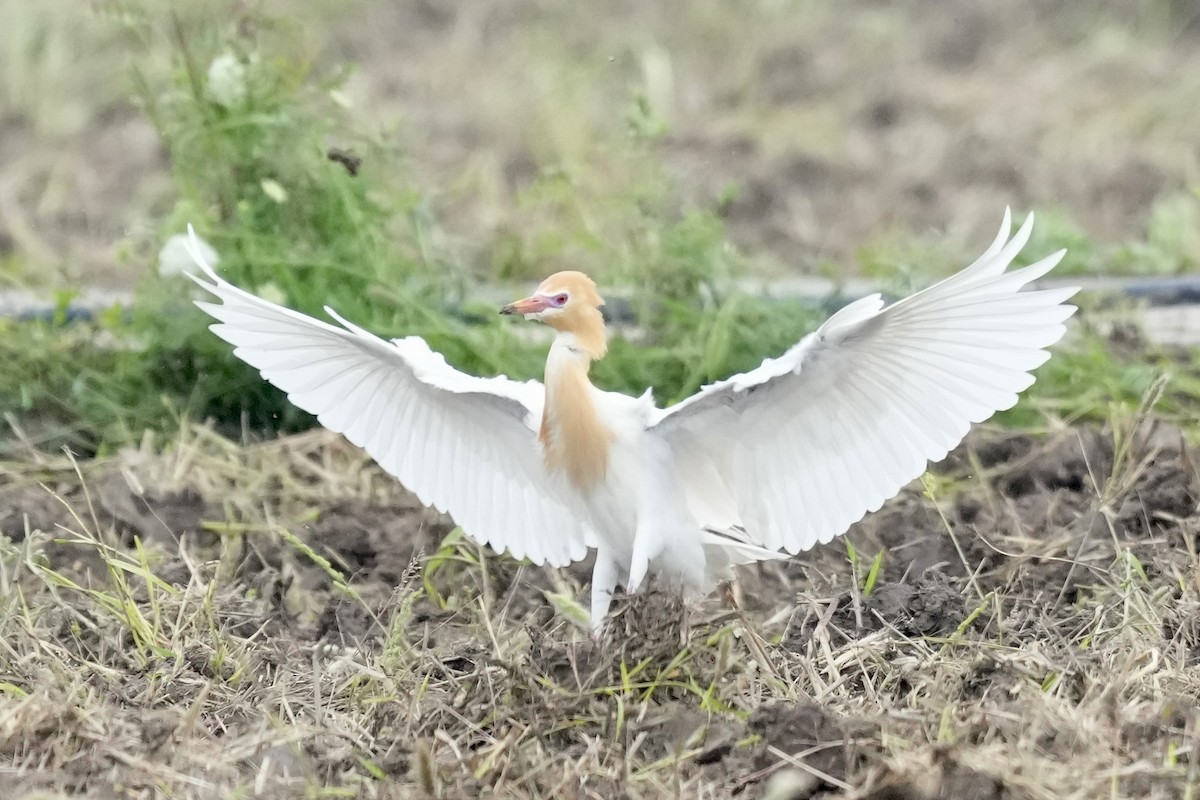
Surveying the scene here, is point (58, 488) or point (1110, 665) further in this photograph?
point (58, 488)

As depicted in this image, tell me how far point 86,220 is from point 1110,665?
5867mm

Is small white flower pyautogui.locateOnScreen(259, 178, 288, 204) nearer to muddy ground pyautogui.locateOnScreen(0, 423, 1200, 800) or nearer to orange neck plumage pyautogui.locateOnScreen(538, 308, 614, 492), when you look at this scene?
muddy ground pyautogui.locateOnScreen(0, 423, 1200, 800)

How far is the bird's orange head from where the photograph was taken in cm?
328

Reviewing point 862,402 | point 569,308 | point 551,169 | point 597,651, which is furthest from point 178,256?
point 862,402

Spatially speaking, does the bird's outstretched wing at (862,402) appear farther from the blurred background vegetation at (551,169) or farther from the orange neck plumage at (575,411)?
the blurred background vegetation at (551,169)

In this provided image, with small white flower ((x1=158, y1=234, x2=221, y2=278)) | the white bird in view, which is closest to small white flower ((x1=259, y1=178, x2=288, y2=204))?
small white flower ((x1=158, y1=234, x2=221, y2=278))

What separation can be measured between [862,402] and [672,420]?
38cm

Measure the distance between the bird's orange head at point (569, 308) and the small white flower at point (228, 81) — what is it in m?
1.64

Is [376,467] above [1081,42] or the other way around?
the other way around

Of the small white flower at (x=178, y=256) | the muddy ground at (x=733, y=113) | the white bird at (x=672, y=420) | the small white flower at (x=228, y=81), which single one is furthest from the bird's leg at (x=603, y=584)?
the muddy ground at (x=733, y=113)

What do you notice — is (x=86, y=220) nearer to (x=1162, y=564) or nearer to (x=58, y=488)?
(x=58, y=488)

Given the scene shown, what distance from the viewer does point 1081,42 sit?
9984 millimetres

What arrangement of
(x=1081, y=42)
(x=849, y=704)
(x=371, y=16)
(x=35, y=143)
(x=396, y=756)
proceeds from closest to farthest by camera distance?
(x=396, y=756), (x=849, y=704), (x=35, y=143), (x=1081, y=42), (x=371, y=16)

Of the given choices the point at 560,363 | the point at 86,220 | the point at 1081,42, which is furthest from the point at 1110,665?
the point at 1081,42
